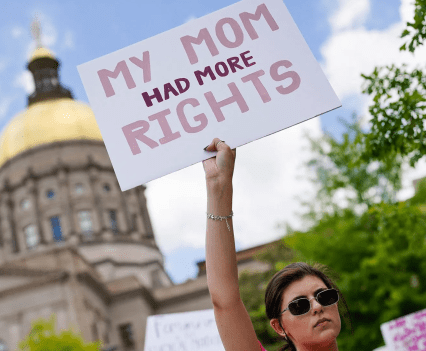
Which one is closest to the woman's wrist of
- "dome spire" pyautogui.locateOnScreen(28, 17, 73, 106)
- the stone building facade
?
the stone building facade

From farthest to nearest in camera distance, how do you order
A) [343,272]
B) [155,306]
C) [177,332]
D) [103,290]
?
[155,306] < [103,290] < [343,272] < [177,332]

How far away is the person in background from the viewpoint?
183 cm

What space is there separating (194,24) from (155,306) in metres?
44.8

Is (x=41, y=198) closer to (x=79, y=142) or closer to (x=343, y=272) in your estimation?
(x=79, y=142)

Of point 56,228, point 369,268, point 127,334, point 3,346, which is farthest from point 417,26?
point 56,228

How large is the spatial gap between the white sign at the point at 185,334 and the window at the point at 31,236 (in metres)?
46.3

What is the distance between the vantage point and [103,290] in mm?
40469

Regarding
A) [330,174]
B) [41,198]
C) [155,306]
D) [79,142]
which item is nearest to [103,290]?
[155,306]

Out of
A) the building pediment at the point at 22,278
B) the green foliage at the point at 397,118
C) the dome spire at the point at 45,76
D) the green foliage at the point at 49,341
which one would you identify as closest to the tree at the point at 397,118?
the green foliage at the point at 397,118

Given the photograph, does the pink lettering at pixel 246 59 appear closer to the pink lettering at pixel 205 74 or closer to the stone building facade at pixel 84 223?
the pink lettering at pixel 205 74

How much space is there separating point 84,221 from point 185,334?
46433 millimetres

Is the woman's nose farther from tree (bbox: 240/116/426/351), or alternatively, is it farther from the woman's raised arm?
tree (bbox: 240/116/426/351)

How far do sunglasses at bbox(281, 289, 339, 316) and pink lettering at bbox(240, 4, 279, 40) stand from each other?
1319 millimetres

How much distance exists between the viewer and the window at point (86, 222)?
50594 millimetres
